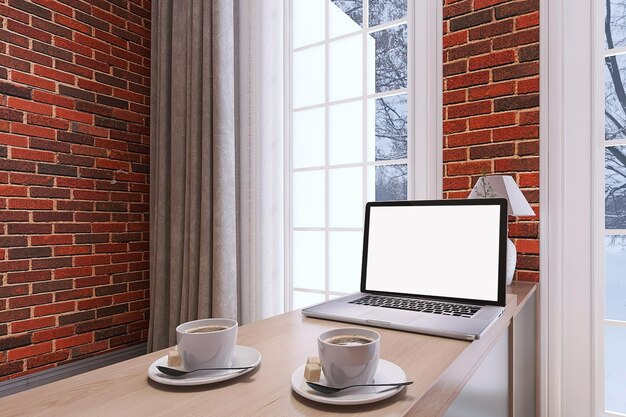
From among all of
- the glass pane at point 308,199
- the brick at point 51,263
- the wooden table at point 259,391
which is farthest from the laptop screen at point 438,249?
the brick at point 51,263

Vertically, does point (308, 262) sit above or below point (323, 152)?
below

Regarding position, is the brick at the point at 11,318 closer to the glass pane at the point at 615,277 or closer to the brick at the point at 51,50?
the brick at the point at 51,50

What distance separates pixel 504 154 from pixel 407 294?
80cm

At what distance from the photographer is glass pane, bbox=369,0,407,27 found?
202 centimetres

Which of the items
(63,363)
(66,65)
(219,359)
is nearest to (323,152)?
(66,65)

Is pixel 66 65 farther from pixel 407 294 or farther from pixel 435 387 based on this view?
pixel 435 387

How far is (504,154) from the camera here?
5.41 ft

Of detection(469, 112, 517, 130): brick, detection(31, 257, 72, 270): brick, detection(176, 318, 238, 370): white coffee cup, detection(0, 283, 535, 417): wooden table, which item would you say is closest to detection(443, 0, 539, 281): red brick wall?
detection(469, 112, 517, 130): brick

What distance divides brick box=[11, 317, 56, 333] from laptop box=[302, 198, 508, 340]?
1.85 m

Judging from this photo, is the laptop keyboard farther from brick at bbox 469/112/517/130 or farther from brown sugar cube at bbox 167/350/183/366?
brick at bbox 469/112/517/130

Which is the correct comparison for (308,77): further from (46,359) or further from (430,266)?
(46,359)

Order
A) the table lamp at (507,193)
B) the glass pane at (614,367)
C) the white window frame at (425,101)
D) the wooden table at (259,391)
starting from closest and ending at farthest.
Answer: the wooden table at (259,391) → the table lamp at (507,193) → the glass pane at (614,367) → the white window frame at (425,101)

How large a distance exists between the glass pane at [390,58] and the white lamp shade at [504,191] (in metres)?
0.78

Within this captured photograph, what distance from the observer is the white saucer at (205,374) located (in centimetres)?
60
